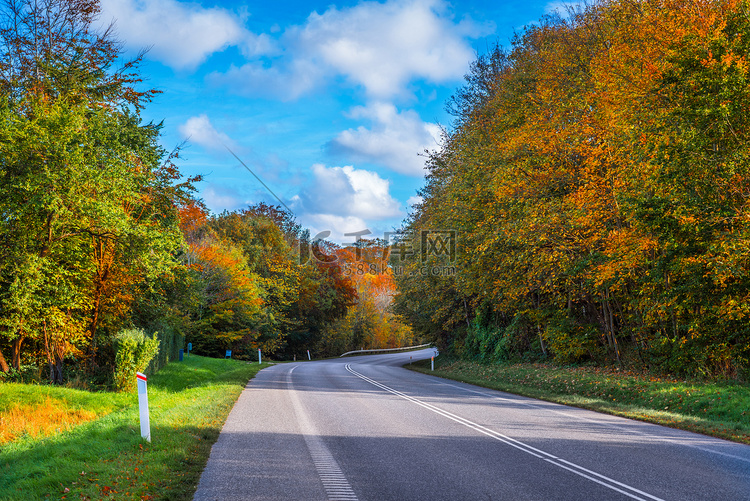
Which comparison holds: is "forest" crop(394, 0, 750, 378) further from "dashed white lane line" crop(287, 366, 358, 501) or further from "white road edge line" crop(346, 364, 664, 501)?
"dashed white lane line" crop(287, 366, 358, 501)

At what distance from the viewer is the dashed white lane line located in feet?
16.4

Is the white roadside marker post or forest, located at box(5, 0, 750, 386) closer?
the white roadside marker post

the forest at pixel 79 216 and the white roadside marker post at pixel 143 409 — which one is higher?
the forest at pixel 79 216

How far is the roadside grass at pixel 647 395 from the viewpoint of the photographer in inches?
373

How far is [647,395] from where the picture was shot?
12.4m

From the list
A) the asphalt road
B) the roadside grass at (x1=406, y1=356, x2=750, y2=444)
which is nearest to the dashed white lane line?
the asphalt road

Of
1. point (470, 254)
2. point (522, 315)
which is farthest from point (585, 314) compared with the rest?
point (470, 254)

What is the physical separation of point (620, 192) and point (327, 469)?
11200 millimetres

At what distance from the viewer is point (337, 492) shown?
5.05 m

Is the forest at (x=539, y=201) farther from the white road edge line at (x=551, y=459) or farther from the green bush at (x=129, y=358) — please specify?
the white road edge line at (x=551, y=459)

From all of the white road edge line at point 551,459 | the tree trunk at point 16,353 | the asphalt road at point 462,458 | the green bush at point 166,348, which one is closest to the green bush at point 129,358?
the tree trunk at point 16,353

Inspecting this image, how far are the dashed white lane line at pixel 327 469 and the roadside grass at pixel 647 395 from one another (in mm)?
6771

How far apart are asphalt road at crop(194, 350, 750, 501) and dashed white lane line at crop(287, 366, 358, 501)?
1 centimetres

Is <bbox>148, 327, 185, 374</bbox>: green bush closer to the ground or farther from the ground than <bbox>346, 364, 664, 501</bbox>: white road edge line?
farther from the ground
